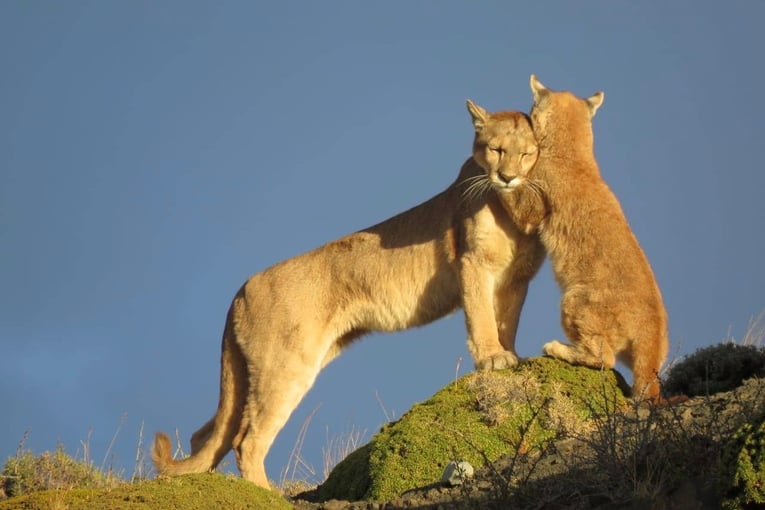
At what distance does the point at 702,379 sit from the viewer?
11211 millimetres

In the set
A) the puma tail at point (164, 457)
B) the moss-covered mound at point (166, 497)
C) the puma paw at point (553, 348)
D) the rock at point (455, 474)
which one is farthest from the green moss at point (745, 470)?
the puma tail at point (164, 457)

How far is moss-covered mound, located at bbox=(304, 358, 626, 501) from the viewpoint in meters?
9.30

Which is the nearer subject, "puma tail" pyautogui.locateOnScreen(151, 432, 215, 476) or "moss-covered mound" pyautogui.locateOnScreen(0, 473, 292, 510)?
"moss-covered mound" pyautogui.locateOnScreen(0, 473, 292, 510)

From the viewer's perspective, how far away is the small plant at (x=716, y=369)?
11.0 meters

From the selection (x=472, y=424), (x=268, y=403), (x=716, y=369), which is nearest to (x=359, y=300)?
(x=268, y=403)

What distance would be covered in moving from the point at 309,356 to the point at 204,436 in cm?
145

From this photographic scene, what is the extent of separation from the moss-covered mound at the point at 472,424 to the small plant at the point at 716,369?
1.05 metres

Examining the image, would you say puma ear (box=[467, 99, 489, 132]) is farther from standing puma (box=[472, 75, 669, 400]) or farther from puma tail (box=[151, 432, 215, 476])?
puma tail (box=[151, 432, 215, 476])

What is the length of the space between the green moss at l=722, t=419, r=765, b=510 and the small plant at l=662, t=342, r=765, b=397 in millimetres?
4985

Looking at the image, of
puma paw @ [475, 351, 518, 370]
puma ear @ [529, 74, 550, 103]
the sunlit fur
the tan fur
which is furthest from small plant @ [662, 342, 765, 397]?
puma ear @ [529, 74, 550, 103]

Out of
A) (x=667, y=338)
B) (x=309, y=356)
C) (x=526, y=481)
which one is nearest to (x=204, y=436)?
(x=309, y=356)

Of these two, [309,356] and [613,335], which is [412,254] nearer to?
[309,356]

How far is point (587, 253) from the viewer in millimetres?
10711

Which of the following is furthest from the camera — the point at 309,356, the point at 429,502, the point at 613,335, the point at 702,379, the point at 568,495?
the point at 309,356
